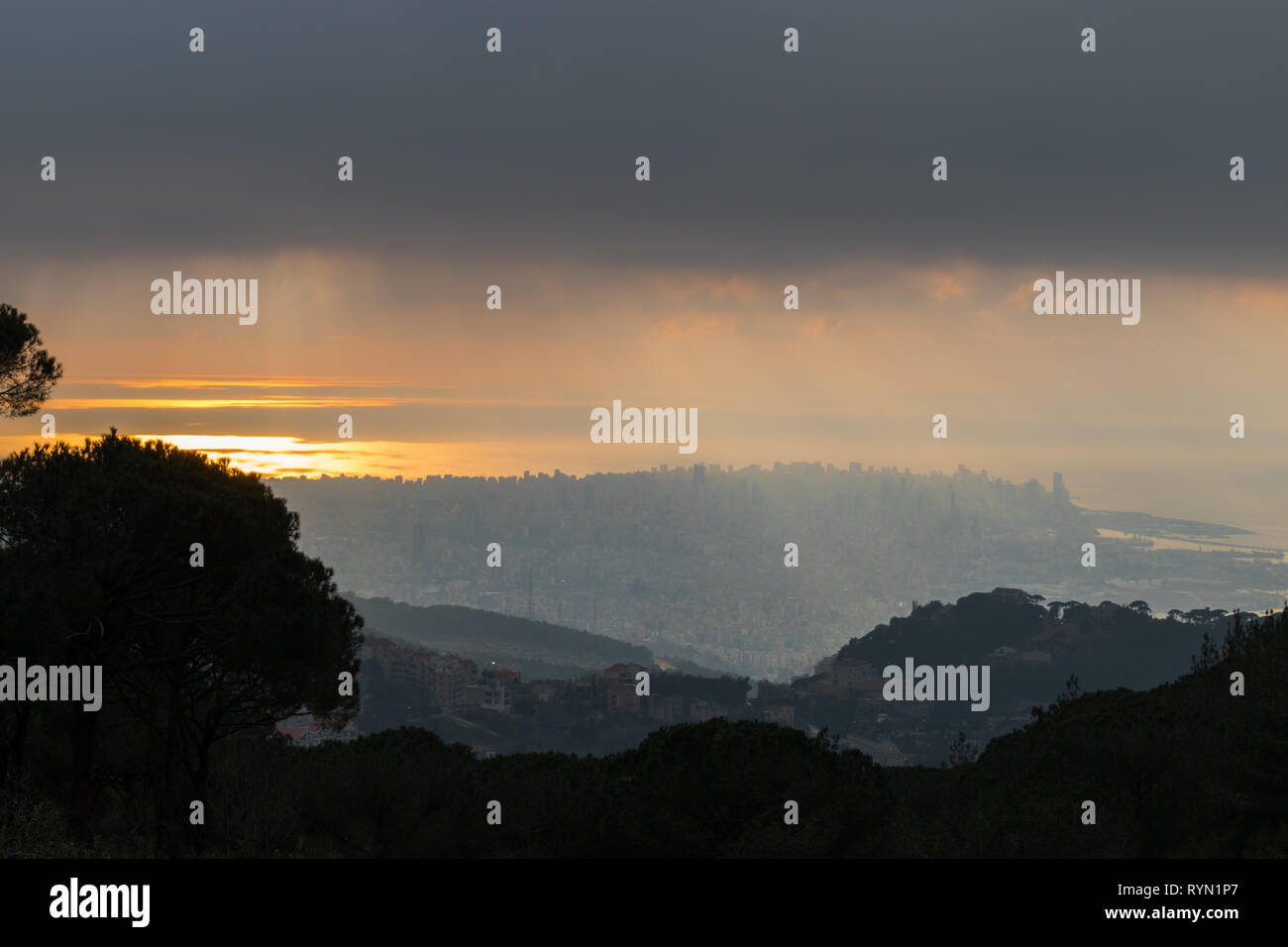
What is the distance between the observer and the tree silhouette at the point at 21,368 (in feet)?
64.5

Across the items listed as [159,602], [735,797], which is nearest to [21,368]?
[159,602]

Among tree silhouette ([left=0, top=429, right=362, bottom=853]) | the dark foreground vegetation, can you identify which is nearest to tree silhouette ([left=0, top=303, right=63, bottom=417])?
tree silhouette ([left=0, top=429, right=362, bottom=853])

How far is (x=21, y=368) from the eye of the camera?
20.0 metres

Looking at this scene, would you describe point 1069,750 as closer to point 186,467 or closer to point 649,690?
point 186,467

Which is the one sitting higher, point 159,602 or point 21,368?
point 21,368

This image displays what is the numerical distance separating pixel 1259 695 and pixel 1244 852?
8045 mm

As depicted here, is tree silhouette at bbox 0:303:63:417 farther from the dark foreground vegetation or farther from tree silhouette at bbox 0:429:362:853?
the dark foreground vegetation

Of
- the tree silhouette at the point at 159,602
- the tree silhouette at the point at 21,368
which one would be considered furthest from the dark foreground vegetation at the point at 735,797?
the tree silhouette at the point at 21,368

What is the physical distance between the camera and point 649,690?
19450 cm

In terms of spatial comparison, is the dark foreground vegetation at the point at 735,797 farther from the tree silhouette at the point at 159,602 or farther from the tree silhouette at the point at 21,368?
the tree silhouette at the point at 21,368

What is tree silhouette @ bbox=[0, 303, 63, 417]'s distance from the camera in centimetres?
1966

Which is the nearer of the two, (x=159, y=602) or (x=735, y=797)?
(x=159, y=602)

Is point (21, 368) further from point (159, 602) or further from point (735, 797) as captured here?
point (735, 797)
